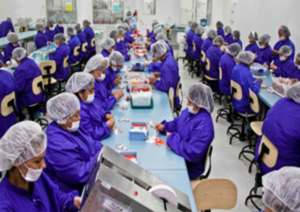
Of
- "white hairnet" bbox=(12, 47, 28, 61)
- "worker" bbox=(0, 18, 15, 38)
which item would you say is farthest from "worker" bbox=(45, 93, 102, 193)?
"worker" bbox=(0, 18, 15, 38)

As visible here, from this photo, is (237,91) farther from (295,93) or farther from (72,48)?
(72,48)

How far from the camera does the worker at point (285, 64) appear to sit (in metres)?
4.91

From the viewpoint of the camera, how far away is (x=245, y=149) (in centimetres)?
442

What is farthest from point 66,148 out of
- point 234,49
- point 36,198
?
Answer: point 234,49

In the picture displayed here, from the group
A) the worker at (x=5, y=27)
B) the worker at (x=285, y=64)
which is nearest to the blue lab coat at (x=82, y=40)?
the worker at (x=5, y=27)

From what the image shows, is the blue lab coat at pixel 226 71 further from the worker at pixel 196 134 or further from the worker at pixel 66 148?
the worker at pixel 66 148

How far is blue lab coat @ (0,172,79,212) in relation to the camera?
4.71 ft

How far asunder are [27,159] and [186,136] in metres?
1.56

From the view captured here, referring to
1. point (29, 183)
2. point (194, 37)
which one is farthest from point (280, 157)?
point (194, 37)

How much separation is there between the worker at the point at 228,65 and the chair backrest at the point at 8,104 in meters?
3.55

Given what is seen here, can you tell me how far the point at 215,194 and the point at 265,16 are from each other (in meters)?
6.32

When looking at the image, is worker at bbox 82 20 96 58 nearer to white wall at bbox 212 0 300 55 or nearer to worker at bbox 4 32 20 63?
worker at bbox 4 32 20 63

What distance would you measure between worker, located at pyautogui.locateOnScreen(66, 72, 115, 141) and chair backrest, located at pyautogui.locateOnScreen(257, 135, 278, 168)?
158cm

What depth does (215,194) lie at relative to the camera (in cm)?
207
